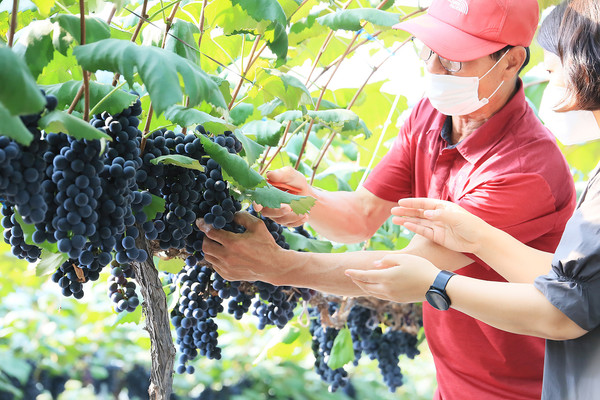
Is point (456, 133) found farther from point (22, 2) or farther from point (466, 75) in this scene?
point (22, 2)

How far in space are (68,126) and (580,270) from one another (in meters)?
0.84

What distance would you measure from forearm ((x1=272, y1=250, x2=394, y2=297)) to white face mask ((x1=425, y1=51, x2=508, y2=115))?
41 cm

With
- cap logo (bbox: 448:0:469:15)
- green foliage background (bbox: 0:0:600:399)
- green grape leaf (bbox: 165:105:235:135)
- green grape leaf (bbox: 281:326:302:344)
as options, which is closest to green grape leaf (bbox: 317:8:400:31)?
green foliage background (bbox: 0:0:600:399)

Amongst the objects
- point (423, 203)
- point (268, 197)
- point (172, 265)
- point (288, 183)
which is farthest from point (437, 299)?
point (172, 265)

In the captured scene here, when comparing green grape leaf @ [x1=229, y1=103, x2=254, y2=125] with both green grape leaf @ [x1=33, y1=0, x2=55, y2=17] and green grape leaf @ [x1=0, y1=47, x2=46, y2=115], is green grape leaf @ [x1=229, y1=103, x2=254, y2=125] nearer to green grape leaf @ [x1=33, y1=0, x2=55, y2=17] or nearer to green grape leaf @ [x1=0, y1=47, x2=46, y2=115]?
green grape leaf @ [x1=33, y1=0, x2=55, y2=17]

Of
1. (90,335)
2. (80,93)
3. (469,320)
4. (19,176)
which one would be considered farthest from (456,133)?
(90,335)

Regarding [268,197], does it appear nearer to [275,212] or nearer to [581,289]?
[275,212]

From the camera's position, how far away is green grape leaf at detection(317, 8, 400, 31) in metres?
1.50

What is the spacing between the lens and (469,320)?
1551 mm

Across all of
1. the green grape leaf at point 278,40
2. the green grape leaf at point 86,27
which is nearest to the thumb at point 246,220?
the green grape leaf at point 278,40

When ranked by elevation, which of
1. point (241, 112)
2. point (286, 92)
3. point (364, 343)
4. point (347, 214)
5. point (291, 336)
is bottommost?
point (364, 343)

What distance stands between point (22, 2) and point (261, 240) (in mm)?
655

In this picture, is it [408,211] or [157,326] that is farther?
[408,211]

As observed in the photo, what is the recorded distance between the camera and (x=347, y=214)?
182 cm
